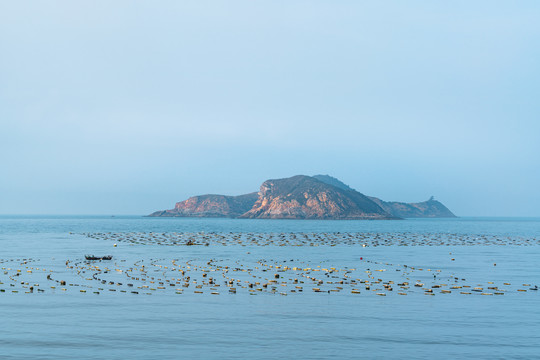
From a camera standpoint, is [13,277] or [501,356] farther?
[13,277]

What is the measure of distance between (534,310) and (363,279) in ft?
68.1

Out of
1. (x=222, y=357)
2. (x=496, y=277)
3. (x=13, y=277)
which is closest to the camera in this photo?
(x=222, y=357)

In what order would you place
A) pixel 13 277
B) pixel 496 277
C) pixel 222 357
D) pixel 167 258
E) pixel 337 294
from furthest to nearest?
pixel 167 258
pixel 496 277
pixel 13 277
pixel 337 294
pixel 222 357

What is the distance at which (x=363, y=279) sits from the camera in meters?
61.5

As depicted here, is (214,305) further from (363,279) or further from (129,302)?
(363,279)

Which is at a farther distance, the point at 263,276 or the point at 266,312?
the point at 263,276

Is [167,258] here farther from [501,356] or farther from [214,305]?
[501,356]

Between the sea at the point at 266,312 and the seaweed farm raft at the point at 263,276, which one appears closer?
the sea at the point at 266,312

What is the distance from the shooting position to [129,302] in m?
46.0

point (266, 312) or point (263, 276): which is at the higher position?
point (263, 276)

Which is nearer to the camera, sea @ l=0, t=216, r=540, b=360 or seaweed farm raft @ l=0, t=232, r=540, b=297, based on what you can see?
sea @ l=0, t=216, r=540, b=360

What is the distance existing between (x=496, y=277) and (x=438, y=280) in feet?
29.0

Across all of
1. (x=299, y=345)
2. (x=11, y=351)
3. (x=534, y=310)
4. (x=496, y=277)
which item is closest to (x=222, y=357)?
(x=299, y=345)

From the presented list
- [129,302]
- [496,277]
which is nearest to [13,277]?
[129,302]
